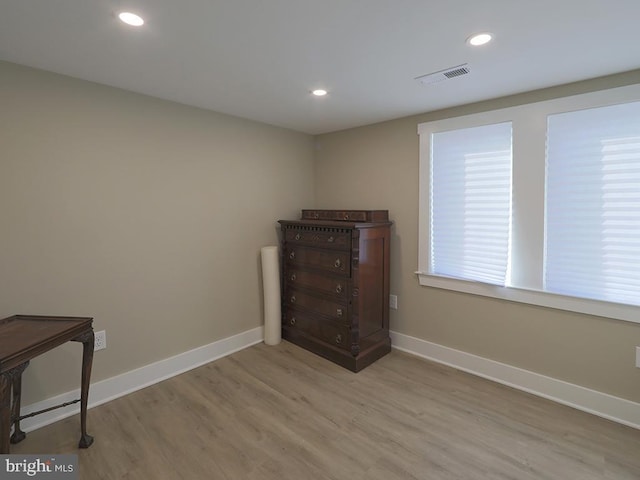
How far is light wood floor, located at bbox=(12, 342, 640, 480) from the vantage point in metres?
1.75

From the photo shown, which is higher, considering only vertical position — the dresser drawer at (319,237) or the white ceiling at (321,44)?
the white ceiling at (321,44)

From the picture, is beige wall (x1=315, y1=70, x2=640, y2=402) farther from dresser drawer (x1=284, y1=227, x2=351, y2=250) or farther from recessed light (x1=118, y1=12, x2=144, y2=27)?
recessed light (x1=118, y1=12, x2=144, y2=27)

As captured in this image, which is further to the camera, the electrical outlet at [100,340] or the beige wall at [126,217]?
the electrical outlet at [100,340]

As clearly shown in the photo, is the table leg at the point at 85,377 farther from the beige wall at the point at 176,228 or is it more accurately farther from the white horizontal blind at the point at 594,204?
the white horizontal blind at the point at 594,204

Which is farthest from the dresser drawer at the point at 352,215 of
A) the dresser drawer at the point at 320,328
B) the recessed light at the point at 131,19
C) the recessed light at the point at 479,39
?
the recessed light at the point at 131,19

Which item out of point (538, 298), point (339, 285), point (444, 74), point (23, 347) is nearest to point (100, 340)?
point (23, 347)

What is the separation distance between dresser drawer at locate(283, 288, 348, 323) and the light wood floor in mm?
509

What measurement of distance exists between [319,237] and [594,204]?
202cm

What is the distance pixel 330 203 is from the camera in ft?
12.3

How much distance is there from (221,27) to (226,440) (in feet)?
7.43

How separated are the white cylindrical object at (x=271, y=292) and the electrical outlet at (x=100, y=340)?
1.37 meters

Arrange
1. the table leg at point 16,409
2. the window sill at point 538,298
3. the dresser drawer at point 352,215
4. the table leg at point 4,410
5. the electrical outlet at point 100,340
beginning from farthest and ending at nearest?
the dresser drawer at point 352,215
the electrical outlet at point 100,340
the window sill at point 538,298
the table leg at point 16,409
the table leg at point 4,410

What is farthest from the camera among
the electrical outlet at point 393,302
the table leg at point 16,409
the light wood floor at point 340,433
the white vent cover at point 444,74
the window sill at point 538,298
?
the electrical outlet at point 393,302

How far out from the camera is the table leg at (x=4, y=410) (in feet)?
4.54
